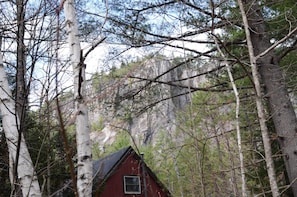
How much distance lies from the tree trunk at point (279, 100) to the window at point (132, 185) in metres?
7.17

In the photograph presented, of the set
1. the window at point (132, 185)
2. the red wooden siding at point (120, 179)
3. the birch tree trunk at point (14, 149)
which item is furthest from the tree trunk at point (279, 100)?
the window at point (132, 185)

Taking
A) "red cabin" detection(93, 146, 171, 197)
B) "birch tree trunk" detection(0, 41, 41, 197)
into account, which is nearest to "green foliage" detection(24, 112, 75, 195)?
"birch tree trunk" detection(0, 41, 41, 197)

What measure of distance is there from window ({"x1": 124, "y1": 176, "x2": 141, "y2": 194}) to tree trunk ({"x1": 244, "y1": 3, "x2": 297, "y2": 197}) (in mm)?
7171

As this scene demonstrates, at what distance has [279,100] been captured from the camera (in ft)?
16.2

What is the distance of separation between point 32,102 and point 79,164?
1.21 m

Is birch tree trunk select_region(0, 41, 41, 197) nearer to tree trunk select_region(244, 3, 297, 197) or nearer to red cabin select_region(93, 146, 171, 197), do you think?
tree trunk select_region(244, 3, 297, 197)

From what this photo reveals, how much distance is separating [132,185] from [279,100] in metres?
7.47

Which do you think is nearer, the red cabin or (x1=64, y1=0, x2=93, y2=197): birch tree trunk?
(x1=64, y1=0, x2=93, y2=197): birch tree trunk

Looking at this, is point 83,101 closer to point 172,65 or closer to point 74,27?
point 74,27

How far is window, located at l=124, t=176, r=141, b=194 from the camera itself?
11195mm

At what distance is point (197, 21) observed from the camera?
15.2ft

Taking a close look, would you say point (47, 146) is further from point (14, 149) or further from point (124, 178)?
point (124, 178)

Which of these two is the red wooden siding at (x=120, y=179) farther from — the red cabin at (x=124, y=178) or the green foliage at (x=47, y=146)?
the green foliage at (x=47, y=146)

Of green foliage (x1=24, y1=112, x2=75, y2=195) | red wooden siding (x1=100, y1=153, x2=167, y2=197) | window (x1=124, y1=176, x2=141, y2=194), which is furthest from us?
window (x1=124, y1=176, x2=141, y2=194)
